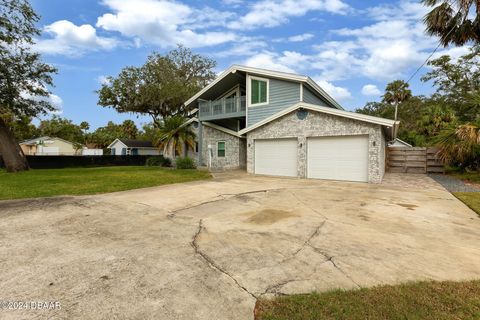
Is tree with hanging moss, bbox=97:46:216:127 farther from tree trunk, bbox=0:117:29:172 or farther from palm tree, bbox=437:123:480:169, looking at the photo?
palm tree, bbox=437:123:480:169

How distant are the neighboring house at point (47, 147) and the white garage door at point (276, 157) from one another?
122 ft

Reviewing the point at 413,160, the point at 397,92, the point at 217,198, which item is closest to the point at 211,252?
the point at 217,198

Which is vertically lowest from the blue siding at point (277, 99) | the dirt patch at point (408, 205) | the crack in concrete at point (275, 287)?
the crack in concrete at point (275, 287)

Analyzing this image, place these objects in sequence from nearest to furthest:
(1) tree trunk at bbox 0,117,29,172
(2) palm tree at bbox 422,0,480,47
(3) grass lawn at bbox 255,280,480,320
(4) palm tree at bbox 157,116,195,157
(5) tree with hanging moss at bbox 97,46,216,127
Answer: (3) grass lawn at bbox 255,280,480,320 → (2) palm tree at bbox 422,0,480,47 → (1) tree trunk at bbox 0,117,29,172 → (4) palm tree at bbox 157,116,195,157 → (5) tree with hanging moss at bbox 97,46,216,127

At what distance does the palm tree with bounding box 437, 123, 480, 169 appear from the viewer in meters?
10.4

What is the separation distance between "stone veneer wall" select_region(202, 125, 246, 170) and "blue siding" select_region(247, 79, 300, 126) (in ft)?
9.58

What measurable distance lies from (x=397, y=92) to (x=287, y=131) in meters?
27.9

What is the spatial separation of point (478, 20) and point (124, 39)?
21119 millimetres

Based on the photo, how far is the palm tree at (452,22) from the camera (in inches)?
439

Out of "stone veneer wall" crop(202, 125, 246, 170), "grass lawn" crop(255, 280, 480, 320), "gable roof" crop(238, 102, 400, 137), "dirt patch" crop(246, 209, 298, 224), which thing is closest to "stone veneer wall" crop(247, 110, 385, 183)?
"gable roof" crop(238, 102, 400, 137)

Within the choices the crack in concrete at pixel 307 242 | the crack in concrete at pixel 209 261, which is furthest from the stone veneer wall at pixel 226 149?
the crack in concrete at pixel 209 261

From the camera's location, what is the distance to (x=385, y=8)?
1220cm

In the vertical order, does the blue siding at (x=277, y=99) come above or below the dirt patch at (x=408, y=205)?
above

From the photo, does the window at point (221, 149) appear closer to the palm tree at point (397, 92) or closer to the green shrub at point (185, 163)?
the green shrub at point (185, 163)
